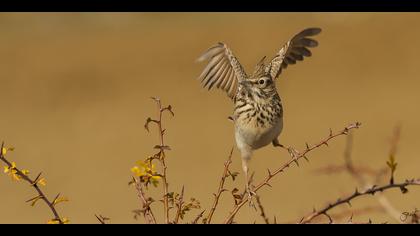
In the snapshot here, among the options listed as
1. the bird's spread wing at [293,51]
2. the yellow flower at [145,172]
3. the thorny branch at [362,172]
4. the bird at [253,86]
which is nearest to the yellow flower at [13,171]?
the yellow flower at [145,172]

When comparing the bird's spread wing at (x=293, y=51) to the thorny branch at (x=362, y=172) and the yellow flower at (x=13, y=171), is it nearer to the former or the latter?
the thorny branch at (x=362, y=172)

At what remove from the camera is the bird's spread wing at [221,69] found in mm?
4348

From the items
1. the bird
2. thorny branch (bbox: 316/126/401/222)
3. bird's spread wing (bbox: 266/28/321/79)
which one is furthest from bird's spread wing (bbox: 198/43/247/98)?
thorny branch (bbox: 316/126/401/222)

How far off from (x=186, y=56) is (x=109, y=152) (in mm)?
4712

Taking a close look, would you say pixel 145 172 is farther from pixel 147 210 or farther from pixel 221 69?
pixel 221 69

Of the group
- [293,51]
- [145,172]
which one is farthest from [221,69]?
[145,172]

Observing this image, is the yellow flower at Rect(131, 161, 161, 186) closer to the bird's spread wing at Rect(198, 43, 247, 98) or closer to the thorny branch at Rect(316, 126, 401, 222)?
the thorny branch at Rect(316, 126, 401, 222)

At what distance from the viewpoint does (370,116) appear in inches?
628

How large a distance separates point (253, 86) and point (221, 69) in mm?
177

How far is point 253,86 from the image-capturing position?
438 cm
